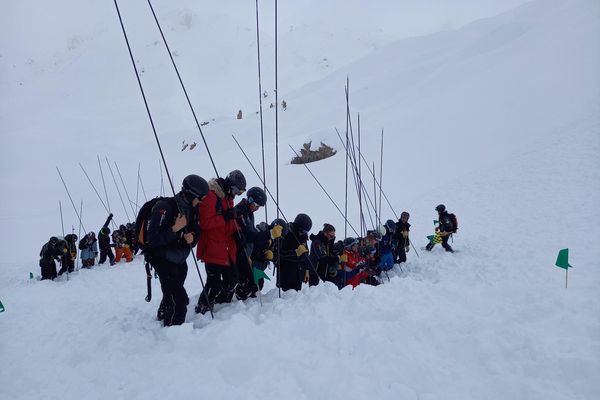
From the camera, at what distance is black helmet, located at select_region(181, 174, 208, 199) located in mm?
3922

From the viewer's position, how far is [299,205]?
16.1m

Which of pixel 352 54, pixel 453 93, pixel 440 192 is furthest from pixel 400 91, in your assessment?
pixel 352 54

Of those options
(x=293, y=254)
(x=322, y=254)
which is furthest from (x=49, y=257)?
(x=322, y=254)

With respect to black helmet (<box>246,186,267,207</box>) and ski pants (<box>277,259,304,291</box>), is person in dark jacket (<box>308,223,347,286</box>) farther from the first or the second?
black helmet (<box>246,186,267,207</box>)

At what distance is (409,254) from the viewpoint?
9773 millimetres

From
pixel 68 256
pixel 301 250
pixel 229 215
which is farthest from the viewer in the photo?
pixel 68 256

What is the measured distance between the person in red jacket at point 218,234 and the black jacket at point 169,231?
0.30 metres

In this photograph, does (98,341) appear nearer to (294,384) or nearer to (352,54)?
(294,384)

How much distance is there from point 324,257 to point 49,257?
7959 millimetres

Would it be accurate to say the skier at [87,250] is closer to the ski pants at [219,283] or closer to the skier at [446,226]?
the ski pants at [219,283]

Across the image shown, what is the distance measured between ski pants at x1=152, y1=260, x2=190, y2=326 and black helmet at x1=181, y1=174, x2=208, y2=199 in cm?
84

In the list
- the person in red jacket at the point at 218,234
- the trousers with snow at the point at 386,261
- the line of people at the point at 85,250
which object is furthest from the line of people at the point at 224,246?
the line of people at the point at 85,250

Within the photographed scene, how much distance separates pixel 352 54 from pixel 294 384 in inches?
2911

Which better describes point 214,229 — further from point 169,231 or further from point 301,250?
point 301,250
